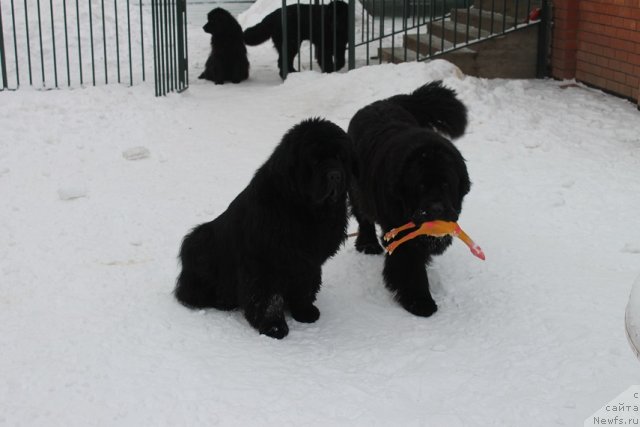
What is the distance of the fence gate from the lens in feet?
29.2

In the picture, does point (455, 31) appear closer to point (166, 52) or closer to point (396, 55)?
point (396, 55)

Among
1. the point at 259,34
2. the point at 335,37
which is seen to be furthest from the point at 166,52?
the point at 335,37

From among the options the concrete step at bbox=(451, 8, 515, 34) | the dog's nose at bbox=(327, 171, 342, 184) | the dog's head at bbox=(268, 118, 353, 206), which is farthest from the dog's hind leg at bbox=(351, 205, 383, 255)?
the concrete step at bbox=(451, 8, 515, 34)

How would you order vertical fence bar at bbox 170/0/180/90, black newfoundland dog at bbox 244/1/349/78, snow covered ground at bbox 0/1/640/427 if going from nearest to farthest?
snow covered ground at bbox 0/1/640/427
vertical fence bar at bbox 170/0/180/90
black newfoundland dog at bbox 244/1/349/78

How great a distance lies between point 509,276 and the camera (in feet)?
15.6

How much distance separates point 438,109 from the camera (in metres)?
5.18

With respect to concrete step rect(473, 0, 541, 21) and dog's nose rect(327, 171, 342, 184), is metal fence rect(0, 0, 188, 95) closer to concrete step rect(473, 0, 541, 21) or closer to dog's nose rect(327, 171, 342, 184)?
concrete step rect(473, 0, 541, 21)

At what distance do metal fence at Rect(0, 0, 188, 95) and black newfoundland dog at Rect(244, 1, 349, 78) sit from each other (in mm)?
1291

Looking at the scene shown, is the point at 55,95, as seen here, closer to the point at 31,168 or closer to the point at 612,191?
the point at 31,168

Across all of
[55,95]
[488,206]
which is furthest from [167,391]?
[55,95]

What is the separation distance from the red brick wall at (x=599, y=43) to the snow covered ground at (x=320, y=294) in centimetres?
51

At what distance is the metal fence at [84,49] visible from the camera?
8930mm

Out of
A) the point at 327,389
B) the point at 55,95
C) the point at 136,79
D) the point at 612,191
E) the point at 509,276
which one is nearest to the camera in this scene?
the point at 327,389

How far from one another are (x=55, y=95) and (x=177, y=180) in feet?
8.28
